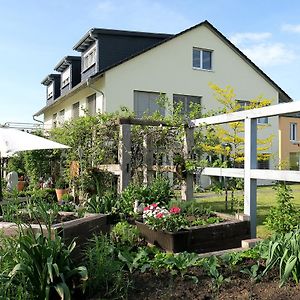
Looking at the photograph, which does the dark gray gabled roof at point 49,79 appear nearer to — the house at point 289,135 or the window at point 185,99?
the window at point 185,99

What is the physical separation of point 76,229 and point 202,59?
17566mm

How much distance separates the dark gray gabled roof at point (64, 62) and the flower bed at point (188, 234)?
67.8ft

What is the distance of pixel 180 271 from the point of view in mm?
3494

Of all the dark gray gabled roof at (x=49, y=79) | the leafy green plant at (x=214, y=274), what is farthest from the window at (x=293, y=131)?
the leafy green plant at (x=214, y=274)

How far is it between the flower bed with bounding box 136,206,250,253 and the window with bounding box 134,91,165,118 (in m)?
13.6

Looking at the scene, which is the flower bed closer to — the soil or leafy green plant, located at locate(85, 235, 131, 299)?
the soil

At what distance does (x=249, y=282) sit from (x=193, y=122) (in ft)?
14.0

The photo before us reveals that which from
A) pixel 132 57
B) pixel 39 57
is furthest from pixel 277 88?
pixel 39 57

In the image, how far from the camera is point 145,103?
747 inches

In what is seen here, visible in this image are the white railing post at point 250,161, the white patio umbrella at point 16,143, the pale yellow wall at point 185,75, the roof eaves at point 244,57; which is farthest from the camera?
the roof eaves at point 244,57

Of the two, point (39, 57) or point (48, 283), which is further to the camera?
point (39, 57)

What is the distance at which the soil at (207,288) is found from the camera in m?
2.98

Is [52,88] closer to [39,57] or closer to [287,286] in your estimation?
[39,57]

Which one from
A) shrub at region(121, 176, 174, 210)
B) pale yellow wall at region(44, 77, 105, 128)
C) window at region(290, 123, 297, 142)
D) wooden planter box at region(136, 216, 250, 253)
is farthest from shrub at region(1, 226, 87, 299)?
window at region(290, 123, 297, 142)
